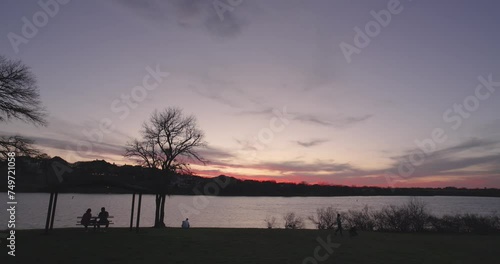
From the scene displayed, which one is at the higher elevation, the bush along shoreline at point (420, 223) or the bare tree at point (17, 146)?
the bare tree at point (17, 146)

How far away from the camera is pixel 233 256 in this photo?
16.4 meters

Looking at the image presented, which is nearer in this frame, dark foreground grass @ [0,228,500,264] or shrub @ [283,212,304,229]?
dark foreground grass @ [0,228,500,264]

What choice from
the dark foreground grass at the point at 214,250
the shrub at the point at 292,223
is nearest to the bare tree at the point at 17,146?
the dark foreground grass at the point at 214,250

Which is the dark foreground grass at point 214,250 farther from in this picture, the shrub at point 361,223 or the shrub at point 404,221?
the shrub at point 361,223

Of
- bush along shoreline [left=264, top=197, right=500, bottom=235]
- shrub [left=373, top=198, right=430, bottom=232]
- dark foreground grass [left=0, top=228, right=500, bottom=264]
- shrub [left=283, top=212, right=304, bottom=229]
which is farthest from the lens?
shrub [left=283, top=212, right=304, bottom=229]

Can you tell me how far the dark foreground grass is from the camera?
15430 millimetres

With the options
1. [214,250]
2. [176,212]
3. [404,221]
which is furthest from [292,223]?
[176,212]

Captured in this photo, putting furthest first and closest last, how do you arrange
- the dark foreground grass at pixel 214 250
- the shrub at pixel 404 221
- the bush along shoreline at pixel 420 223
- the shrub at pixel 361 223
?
the shrub at pixel 361 223
the shrub at pixel 404 221
the bush along shoreline at pixel 420 223
the dark foreground grass at pixel 214 250

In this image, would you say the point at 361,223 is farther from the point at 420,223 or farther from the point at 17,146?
the point at 17,146

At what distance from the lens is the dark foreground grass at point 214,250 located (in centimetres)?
1543

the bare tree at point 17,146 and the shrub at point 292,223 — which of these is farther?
the shrub at point 292,223

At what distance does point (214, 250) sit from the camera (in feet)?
59.1

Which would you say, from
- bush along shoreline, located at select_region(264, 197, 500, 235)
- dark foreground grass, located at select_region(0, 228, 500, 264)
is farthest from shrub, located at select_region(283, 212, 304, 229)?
dark foreground grass, located at select_region(0, 228, 500, 264)

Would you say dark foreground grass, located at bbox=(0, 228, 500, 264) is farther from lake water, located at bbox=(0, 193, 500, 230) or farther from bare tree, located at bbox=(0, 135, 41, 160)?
lake water, located at bbox=(0, 193, 500, 230)
